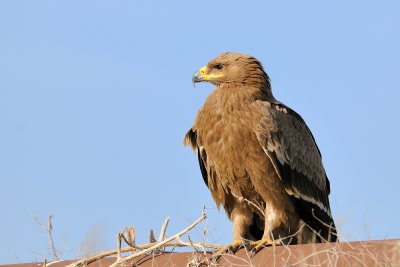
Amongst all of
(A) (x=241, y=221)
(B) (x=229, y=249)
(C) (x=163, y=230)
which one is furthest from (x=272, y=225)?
(C) (x=163, y=230)

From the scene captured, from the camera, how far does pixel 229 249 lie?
614 centimetres

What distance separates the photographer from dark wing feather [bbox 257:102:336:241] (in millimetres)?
7031

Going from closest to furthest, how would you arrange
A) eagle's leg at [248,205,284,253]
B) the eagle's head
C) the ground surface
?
the ground surface < eagle's leg at [248,205,284,253] < the eagle's head

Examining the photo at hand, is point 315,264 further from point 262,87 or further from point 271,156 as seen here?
point 262,87

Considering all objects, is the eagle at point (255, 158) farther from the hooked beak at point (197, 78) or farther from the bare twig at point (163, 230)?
the bare twig at point (163, 230)

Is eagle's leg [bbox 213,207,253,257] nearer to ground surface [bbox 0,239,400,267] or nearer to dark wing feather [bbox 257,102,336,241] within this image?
dark wing feather [bbox 257,102,336,241]

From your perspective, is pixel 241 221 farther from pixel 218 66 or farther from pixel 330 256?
pixel 330 256

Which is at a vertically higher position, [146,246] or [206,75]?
[206,75]

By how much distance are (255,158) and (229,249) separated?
3.56ft

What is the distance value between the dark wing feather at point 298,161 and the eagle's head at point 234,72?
288 mm

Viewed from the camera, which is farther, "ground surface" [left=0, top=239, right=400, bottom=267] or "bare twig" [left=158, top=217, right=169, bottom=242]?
"bare twig" [left=158, top=217, right=169, bottom=242]

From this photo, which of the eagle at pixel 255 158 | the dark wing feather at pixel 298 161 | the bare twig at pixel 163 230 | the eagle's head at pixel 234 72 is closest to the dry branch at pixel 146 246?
the bare twig at pixel 163 230

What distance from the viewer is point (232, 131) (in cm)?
702

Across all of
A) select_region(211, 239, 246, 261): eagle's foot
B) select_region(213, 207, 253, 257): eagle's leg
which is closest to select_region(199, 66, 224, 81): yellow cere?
select_region(213, 207, 253, 257): eagle's leg
